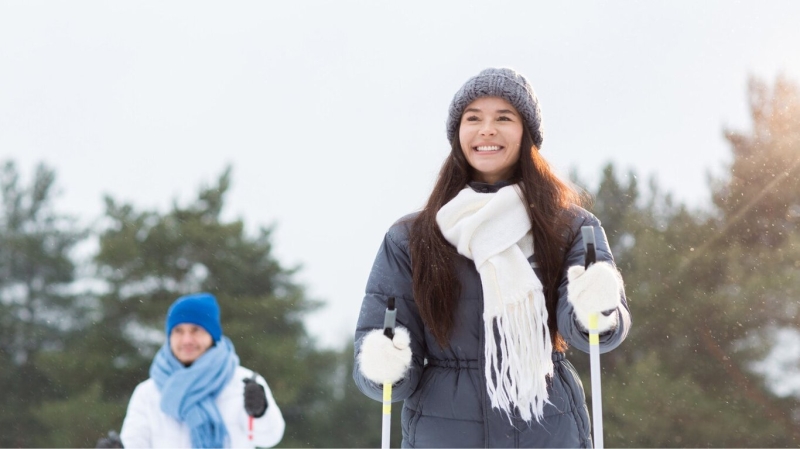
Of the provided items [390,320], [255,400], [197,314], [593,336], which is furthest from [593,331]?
[197,314]

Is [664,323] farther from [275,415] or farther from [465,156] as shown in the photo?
[465,156]

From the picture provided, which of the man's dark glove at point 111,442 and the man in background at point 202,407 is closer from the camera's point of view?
the man's dark glove at point 111,442

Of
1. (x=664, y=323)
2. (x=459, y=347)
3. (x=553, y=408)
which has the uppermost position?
(x=664, y=323)

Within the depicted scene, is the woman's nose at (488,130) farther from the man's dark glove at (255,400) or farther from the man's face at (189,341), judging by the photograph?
the man's face at (189,341)

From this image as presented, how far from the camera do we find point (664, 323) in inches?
685

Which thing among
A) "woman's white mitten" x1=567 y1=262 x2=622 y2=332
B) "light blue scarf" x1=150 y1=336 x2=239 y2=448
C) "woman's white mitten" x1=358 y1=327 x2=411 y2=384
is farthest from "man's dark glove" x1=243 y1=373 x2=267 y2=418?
"woman's white mitten" x1=567 y1=262 x2=622 y2=332

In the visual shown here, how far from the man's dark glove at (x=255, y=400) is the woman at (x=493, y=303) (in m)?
1.51

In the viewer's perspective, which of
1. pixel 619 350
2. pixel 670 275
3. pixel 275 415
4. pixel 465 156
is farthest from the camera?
pixel 619 350

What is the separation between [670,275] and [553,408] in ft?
50.9

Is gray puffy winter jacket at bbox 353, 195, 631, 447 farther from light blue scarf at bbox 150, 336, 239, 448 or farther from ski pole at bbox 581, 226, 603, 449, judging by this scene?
light blue scarf at bbox 150, 336, 239, 448

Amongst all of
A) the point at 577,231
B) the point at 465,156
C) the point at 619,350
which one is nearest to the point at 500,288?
the point at 577,231

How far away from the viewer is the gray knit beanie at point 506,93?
2.55 metres

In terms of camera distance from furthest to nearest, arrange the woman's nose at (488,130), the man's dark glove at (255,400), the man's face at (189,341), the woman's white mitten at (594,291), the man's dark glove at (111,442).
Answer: the man's face at (189,341)
the man's dark glove at (255,400)
the man's dark glove at (111,442)
the woman's nose at (488,130)
the woman's white mitten at (594,291)

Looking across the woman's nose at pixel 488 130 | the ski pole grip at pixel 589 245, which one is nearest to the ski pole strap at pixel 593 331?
the ski pole grip at pixel 589 245
